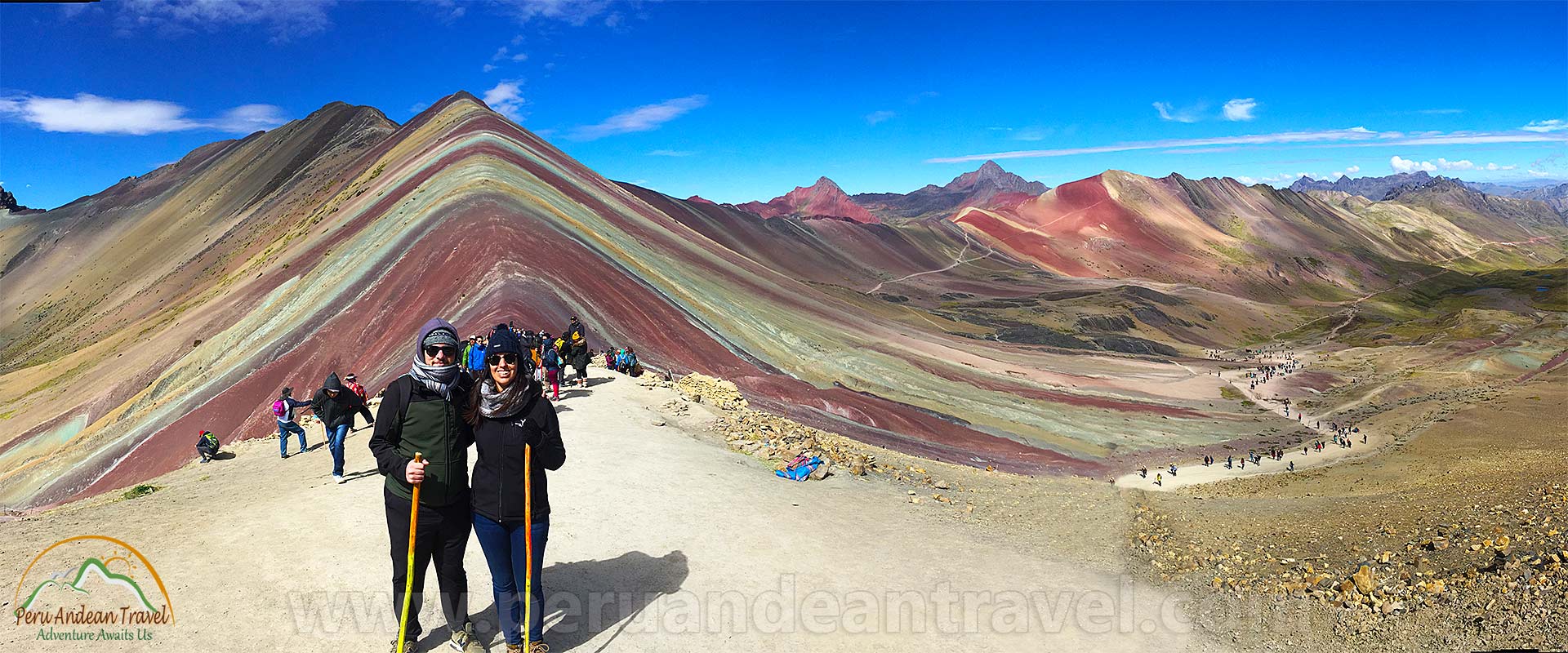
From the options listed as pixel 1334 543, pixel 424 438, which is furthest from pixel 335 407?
pixel 1334 543

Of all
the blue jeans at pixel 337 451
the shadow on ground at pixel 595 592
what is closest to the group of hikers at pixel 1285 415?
the shadow on ground at pixel 595 592

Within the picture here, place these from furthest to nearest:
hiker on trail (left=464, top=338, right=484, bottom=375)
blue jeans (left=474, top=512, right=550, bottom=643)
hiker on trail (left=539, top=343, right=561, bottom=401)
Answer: hiker on trail (left=539, top=343, right=561, bottom=401)
hiker on trail (left=464, top=338, right=484, bottom=375)
blue jeans (left=474, top=512, right=550, bottom=643)

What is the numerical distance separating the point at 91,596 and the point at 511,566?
4537 mm

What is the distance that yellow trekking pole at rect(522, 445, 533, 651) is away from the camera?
594 centimetres

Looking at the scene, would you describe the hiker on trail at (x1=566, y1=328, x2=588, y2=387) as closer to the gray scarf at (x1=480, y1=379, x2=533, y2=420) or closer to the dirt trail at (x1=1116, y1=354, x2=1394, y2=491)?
the gray scarf at (x1=480, y1=379, x2=533, y2=420)

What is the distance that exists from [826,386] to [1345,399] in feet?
168

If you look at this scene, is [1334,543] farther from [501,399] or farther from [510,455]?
[501,399]

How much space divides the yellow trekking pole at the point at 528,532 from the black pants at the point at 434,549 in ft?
1.71

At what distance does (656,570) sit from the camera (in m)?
9.08

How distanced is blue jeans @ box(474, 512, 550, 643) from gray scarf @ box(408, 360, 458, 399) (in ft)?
3.63

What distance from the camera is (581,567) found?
881 centimetres

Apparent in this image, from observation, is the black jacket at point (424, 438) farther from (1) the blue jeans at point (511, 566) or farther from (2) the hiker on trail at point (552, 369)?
(2) the hiker on trail at point (552, 369)

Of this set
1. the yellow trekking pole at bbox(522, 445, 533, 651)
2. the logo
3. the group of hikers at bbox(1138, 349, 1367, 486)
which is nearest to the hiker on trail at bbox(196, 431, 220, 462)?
the logo

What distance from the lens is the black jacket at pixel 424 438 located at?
19.0 feet
